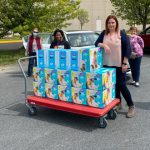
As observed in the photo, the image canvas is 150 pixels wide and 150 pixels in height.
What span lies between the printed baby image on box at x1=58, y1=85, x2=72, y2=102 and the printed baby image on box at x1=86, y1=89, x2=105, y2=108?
41cm

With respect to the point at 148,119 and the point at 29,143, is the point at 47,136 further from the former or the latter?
the point at 148,119

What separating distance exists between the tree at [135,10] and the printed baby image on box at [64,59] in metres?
16.8

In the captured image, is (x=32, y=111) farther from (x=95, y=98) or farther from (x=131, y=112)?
(x=131, y=112)

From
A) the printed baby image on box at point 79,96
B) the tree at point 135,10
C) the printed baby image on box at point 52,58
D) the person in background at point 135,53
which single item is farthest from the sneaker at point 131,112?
the tree at point 135,10

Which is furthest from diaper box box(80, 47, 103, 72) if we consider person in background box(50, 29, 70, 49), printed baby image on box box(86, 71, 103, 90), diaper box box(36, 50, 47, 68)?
person in background box(50, 29, 70, 49)

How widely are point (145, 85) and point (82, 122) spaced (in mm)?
3644

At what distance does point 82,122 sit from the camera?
5.75m

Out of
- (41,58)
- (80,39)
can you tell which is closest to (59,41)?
(41,58)

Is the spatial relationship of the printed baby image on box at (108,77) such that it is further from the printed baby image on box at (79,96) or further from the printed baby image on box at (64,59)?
the printed baby image on box at (64,59)

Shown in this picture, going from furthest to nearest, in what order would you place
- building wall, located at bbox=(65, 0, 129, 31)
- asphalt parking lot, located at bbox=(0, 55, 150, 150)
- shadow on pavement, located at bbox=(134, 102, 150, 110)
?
1. building wall, located at bbox=(65, 0, 129, 31)
2. shadow on pavement, located at bbox=(134, 102, 150, 110)
3. asphalt parking lot, located at bbox=(0, 55, 150, 150)

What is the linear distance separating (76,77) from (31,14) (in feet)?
42.0

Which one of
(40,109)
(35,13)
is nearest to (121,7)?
(35,13)

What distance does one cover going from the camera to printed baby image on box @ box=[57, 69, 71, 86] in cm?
567

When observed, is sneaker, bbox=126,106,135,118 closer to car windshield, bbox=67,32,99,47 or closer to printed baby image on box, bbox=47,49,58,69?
Answer: printed baby image on box, bbox=47,49,58,69
